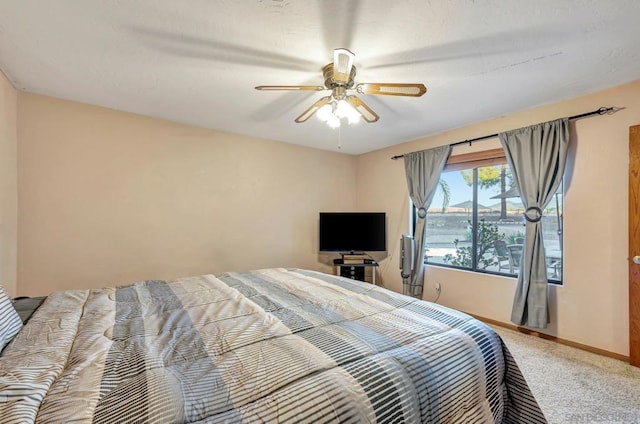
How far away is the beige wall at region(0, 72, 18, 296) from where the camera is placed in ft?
7.16

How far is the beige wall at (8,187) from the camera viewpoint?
2184 mm

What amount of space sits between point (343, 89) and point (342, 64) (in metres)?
0.32

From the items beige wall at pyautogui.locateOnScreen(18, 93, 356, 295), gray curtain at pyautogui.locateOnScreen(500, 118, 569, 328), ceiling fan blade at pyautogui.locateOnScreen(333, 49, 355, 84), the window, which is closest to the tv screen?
beige wall at pyautogui.locateOnScreen(18, 93, 356, 295)

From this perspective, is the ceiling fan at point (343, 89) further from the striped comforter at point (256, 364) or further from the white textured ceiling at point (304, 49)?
the striped comforter at point (256, 364)

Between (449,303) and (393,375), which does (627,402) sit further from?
(393,375)

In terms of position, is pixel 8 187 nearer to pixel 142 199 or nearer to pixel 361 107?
pixel 142 199

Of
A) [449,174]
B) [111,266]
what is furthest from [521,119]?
[111,266]

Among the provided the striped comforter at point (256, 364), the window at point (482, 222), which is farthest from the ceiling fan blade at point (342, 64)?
the window at point (482, 222)

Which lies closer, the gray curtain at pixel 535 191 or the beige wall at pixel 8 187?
the beige wall at pixel 8 187

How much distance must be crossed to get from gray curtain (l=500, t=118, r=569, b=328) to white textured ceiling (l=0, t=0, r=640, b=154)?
1.11 ft

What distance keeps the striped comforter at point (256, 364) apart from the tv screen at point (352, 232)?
2436mm

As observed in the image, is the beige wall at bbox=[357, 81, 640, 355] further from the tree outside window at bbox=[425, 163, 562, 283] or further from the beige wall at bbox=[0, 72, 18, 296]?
the beige wall at bbox=[0, 72, 18, 296]

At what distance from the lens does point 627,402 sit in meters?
1.79

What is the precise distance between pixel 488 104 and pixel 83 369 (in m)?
3.38
